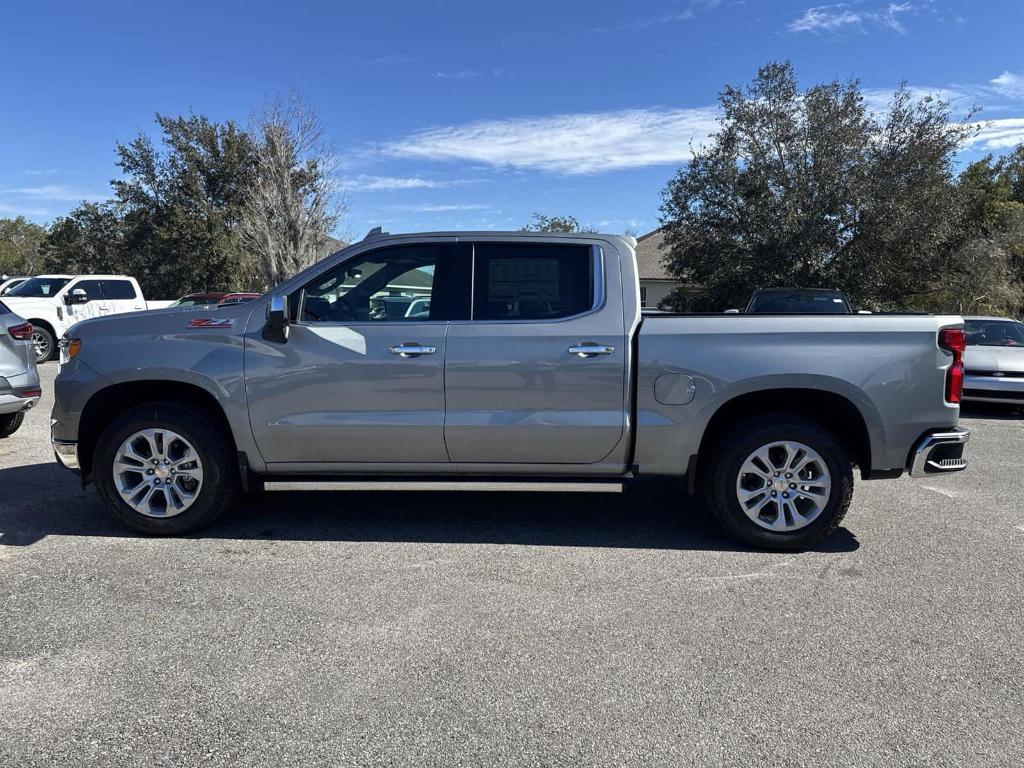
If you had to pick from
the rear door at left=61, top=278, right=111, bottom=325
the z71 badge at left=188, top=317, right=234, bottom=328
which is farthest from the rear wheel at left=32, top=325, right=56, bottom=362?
the z71 badge at left=188, top=317, right=234, bottom=328

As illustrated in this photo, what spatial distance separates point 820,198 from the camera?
22.0 meters

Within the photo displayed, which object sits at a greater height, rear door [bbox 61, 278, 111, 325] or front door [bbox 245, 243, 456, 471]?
rear door [bbox 61, 278, 111, 325]

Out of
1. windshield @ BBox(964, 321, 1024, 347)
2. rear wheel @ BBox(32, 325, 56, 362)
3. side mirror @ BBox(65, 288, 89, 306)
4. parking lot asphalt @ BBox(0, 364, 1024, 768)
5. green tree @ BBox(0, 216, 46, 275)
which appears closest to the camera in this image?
parking lot asphalt @ BBox(0, 364, 1024, 768)

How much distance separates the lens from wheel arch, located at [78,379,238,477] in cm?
514

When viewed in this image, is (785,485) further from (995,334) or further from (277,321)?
(995,334)

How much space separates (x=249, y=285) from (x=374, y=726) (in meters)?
40.0

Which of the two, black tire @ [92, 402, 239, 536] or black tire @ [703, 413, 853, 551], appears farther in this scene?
black tire @ [92, 402, 239, 536]

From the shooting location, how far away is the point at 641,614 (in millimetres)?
3988

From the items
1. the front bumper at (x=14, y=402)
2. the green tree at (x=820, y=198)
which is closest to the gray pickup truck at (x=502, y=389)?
the front bumper at (x=14, y=402)

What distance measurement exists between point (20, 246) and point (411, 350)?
97013mm

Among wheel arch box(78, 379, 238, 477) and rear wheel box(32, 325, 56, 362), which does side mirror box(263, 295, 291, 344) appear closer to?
wheel arch box(78, 379, 238, 477)

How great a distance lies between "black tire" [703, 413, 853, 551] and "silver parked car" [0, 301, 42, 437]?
607 cm

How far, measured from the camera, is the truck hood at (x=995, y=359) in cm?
1098

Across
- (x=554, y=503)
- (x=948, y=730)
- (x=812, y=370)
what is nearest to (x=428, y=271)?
(x=554, y=503)
